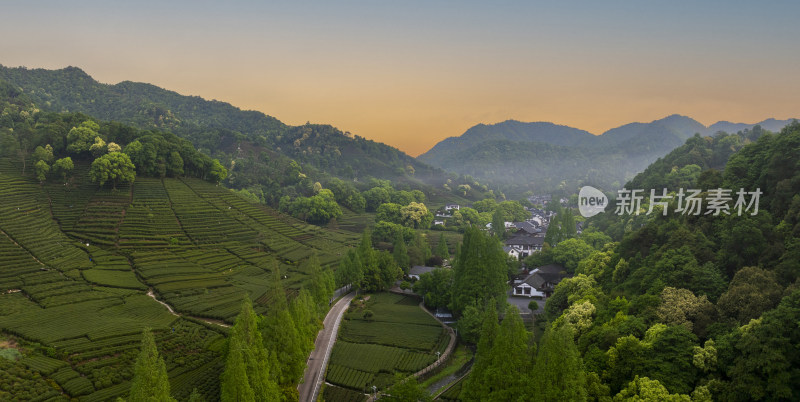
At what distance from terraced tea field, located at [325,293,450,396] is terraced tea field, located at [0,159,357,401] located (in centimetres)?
853

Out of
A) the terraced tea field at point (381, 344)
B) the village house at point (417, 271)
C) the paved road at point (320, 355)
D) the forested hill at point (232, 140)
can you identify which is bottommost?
the paved road at point (320, 355)

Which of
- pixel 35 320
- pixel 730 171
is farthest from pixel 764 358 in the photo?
pixel 35 320

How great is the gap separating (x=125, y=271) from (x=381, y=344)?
29.2 meters

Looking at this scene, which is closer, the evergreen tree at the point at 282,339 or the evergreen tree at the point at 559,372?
the evergreen tree at the point at 559,372

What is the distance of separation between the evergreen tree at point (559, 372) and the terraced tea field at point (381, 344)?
15.4 m

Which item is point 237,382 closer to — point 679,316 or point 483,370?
point 483,370

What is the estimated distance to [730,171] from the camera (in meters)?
34.8

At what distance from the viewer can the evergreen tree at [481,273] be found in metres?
39.2

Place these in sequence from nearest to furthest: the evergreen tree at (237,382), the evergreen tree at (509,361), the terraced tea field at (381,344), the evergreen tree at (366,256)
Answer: the evergreen tree at (237,382) < the evergreen tree at (509,361) < the terraced tea field at (381,344) < the evergreen tree at (366,256)

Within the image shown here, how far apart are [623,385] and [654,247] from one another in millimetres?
14871

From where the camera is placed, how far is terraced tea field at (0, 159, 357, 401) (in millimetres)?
29172

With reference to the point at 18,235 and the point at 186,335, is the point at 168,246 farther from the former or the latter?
the point at 186,335

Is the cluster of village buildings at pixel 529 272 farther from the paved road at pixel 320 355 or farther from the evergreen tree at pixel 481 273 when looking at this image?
the paved road at pixel 320 355

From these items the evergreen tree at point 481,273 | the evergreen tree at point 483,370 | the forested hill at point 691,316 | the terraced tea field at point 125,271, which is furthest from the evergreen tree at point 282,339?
the evergreen tree at point 481,273
